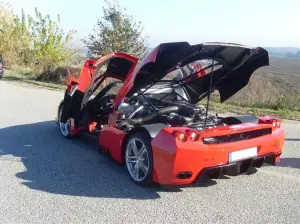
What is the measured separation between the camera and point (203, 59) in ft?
15.5

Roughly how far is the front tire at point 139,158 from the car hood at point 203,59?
2.64ft

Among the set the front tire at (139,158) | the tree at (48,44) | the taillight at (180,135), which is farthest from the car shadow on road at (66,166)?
the tree at (48,44)

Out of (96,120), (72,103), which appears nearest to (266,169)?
(96,120)

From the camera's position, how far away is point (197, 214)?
3.80m

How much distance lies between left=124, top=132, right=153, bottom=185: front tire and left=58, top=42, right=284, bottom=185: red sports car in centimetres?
1

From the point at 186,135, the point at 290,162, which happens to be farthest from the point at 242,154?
the point at 290,162

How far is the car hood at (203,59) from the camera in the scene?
4.29m

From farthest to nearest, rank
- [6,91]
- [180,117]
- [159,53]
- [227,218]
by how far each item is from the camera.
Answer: [6,91], [180,117], [159,53], [227,218]

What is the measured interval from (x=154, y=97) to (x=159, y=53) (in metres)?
1.46

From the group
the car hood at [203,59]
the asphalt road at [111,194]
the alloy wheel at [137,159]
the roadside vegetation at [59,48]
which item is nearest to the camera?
the asphalt road at [111,194]

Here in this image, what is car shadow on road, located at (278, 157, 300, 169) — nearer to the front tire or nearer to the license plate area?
the license plate area

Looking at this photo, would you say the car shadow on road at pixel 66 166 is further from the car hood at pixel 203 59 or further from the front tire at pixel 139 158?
the car hood at pixel 203 59

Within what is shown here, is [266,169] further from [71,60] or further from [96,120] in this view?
[71,60]

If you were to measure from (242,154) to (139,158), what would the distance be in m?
1.25
